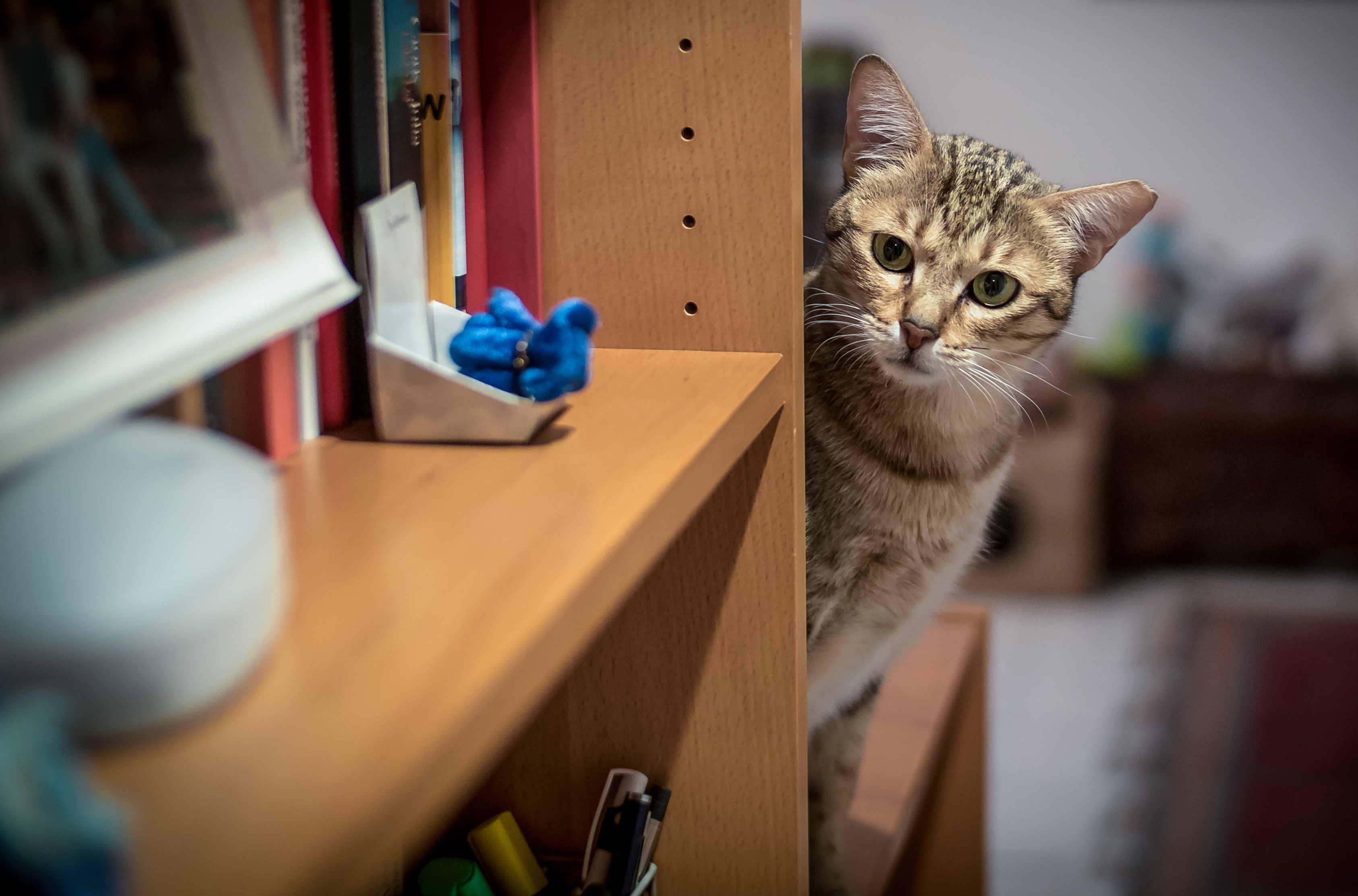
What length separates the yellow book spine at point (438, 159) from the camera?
594 mm

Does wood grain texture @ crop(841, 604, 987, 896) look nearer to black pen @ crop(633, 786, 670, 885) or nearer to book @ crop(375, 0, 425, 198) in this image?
black pen @ crop(633, 786, 670, 885)

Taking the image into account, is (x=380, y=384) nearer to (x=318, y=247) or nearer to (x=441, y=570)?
(x=318, y=247)

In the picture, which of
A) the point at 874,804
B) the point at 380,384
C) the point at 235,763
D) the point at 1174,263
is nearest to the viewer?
the point at 235,763

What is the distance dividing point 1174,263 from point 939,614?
7.96 feet

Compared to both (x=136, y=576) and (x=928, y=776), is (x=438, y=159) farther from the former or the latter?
(x=928, y=776)

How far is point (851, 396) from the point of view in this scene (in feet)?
3.53

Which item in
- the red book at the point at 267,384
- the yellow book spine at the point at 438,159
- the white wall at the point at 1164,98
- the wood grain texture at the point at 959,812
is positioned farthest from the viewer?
the white wall at the point at 1164,98

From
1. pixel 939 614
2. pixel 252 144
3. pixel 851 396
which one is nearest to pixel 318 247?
pixel 252 144

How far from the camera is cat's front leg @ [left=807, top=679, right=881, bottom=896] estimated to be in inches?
42.1

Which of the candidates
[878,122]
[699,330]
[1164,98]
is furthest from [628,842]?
[1164,98]

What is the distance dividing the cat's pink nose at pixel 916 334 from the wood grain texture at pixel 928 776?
0.50 meters

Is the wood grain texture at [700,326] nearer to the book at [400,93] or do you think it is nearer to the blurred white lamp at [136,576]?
the book at [400,93]

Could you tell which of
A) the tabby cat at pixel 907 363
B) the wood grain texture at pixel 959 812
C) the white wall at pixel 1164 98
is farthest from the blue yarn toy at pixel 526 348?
the white wall at pixel 1164 98

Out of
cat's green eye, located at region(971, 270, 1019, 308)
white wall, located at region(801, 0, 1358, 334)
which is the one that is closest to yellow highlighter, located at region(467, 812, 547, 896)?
cat's green eye, located at region(971, 270, 1019, 308)
